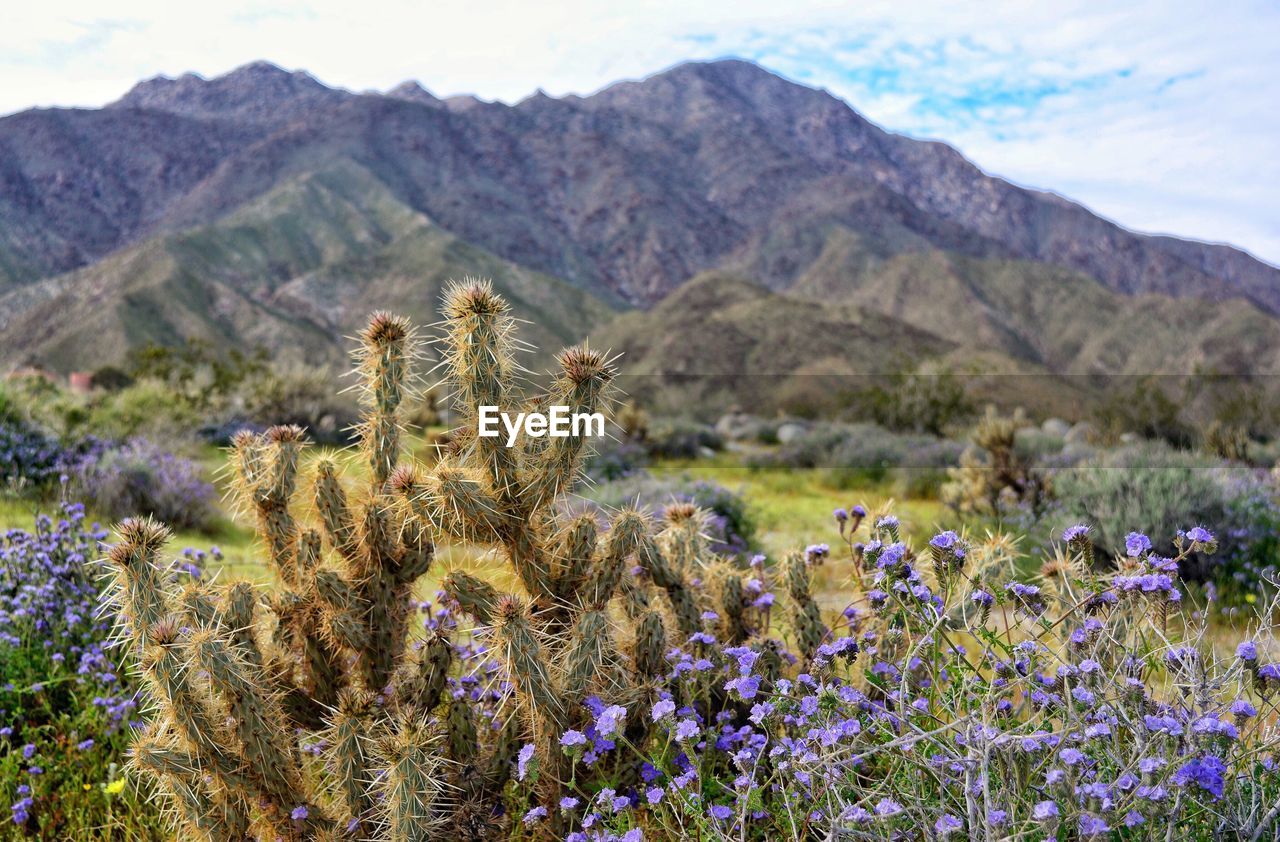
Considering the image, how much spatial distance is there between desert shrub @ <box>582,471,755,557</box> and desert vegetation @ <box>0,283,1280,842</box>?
10.8 feet

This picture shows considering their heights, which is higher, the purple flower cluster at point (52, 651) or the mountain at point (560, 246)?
the mountain at point (560, 246)

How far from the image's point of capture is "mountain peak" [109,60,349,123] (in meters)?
188

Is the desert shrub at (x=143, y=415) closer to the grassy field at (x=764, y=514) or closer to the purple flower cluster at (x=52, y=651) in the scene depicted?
the grassy field at (x=764, y=514)

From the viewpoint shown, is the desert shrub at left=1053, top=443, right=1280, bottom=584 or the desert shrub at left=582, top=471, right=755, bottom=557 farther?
the desert shrub at left=582, top=471, right=755, bottom=557

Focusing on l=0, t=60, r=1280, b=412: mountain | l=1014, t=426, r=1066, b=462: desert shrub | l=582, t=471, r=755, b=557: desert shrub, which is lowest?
l=1014, t=426, r=1066, b=462: desert shrub

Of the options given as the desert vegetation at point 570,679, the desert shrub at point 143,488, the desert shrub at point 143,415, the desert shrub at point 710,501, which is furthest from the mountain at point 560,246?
the desert vegetation at point 570,679

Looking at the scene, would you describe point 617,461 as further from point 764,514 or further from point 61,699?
point 61,699

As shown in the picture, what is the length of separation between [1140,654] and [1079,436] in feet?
54.8

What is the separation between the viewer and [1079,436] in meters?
17.7

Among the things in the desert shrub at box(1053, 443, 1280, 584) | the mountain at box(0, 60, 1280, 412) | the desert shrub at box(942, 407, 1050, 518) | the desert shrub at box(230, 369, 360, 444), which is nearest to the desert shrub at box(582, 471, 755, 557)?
the desert shrub at box(942, 407, 1050, 518)

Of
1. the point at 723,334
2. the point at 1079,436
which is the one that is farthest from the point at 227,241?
the point at 1079,436

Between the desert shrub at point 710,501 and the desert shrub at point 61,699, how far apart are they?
3369 millimetres

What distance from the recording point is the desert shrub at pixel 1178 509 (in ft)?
21.9

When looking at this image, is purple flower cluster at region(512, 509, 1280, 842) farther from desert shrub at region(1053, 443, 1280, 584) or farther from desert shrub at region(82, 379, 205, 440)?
desert shrub at region(82, 379, 205, 440)
